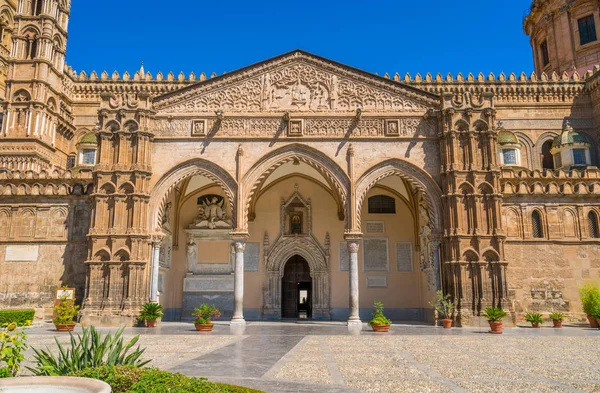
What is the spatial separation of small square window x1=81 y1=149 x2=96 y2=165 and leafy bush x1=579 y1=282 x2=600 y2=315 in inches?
964

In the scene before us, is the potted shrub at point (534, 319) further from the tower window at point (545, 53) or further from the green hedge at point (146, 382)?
the tower window at point (545, 53)

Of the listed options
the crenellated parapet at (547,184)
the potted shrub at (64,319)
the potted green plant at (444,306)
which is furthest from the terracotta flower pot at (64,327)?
the crenellated parapet at (547,184)

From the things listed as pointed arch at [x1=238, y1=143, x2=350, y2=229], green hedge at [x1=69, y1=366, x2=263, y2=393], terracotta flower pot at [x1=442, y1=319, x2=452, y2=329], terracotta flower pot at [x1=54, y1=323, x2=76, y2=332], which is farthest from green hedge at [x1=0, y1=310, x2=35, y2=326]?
terracotta flower pot at [x1=442, y1=319, x2=452, y2=329]

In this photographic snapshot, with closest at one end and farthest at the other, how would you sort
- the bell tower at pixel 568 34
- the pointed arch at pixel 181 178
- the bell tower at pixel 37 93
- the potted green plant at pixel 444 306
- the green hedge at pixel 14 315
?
1. the green hedge at pixel 14 315
2. the potted green plant at pixel 444 306
3. the pointed arch at pixel 181 178
4. the bell tower at pixel 37 93
5. the bell tower at pixel 568 34

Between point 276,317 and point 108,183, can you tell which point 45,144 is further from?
point 276,317

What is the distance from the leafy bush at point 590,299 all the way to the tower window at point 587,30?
2505 cm

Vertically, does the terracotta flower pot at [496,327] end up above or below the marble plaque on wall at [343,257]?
below

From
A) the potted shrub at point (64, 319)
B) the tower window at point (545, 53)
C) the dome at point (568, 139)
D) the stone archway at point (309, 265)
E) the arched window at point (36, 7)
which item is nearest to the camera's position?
the potted shrub at point (64, 319)

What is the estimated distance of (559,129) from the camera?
1275 inches

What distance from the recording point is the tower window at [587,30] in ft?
127

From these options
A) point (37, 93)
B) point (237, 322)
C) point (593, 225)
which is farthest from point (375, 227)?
point (37, 93)

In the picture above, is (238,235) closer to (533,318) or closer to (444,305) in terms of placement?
(444,305)

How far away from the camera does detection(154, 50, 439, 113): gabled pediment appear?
23.8 m

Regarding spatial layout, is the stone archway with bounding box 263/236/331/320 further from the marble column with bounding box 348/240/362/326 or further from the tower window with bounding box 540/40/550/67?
the tower window with bounding box 540/40/550/67
